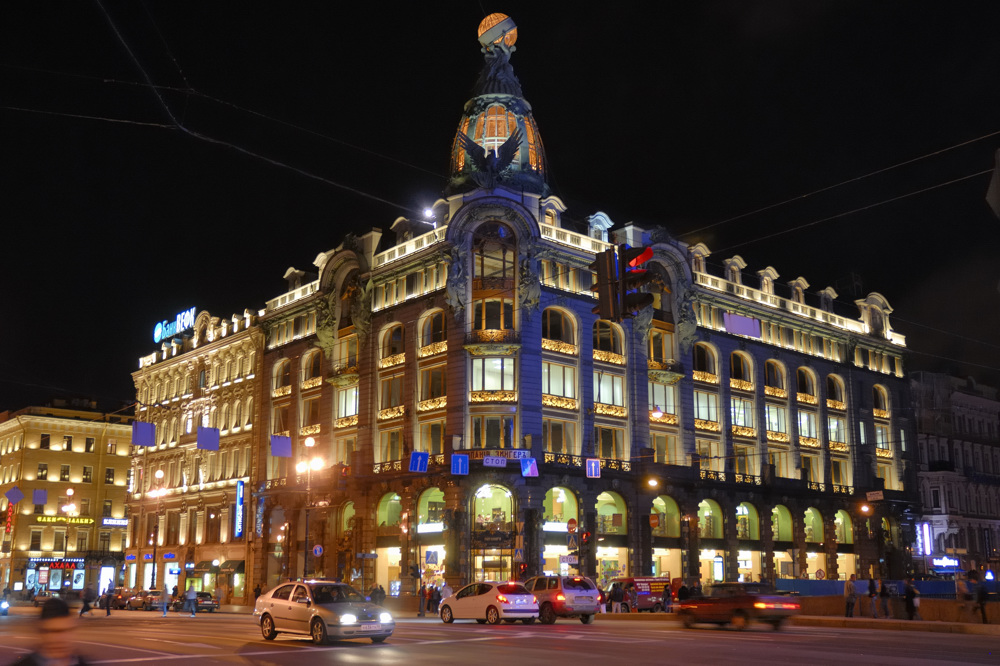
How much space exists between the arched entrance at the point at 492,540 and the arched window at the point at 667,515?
11291 mm

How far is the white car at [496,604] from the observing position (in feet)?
103

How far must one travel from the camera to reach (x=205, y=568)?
73938 mm

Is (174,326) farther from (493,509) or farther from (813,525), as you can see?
(813,525)

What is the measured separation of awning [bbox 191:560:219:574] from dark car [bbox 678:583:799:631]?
52.2 m

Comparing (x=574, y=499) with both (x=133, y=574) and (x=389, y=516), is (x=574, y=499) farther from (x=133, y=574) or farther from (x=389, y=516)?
(x=133, y=574)

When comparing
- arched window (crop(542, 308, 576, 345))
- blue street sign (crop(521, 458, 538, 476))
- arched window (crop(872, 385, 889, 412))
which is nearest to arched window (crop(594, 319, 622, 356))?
arched window (crop(542, 308, 576, 345))

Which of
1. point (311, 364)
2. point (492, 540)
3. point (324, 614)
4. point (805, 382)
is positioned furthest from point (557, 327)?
point (324, 614)

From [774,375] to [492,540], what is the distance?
2832 cm

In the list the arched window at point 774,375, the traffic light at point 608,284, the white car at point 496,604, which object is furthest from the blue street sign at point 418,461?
the traffic light at point 608,284

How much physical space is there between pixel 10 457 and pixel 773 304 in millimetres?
75072

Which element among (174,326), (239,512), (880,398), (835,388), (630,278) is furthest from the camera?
(174,326)

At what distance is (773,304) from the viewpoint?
72.1 m

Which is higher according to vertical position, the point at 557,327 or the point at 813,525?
the point at 557,327

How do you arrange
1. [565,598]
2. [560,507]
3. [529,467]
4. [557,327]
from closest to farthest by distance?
[565,598] < [529,467] < [560,507] < [557,327]
